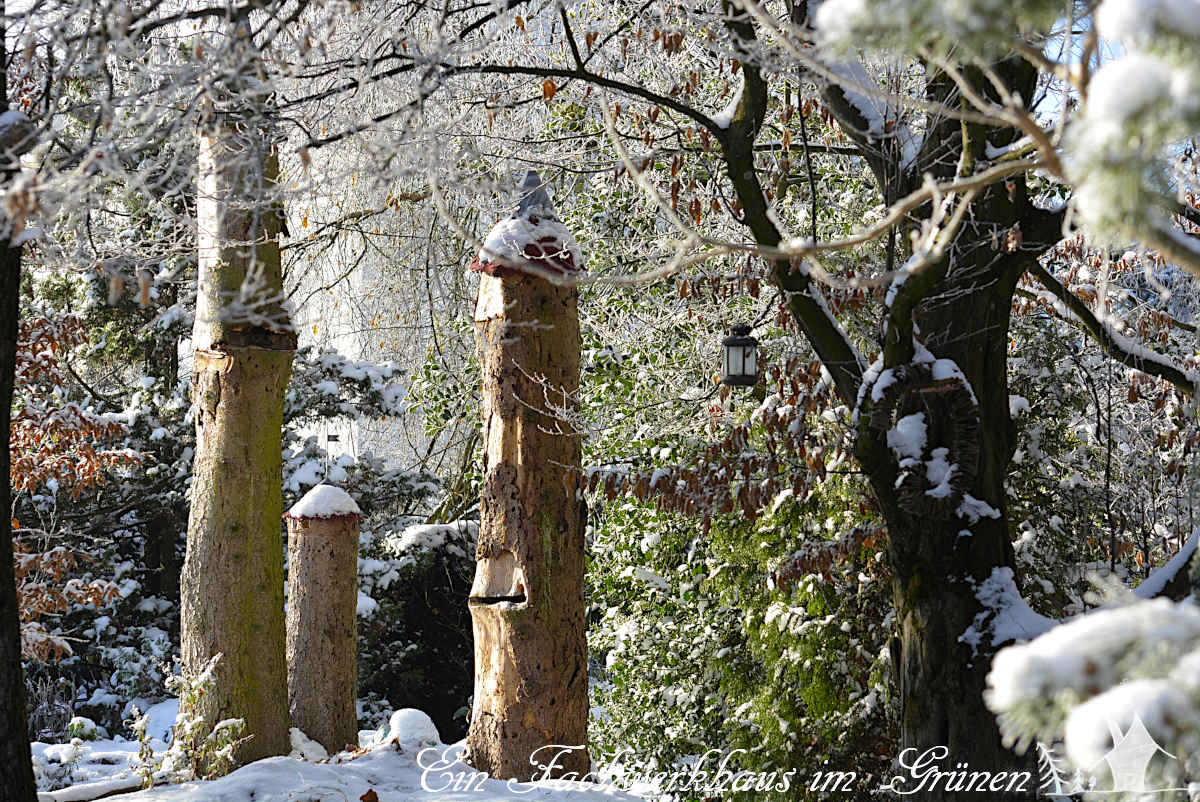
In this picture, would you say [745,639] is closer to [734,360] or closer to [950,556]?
[734,360]

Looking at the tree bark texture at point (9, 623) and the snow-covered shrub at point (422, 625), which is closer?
the tree bark texture at point (9, 623)

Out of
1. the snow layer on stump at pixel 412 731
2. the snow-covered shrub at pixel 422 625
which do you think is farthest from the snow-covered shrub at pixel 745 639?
the snow-covered shrub at pixel 422 625

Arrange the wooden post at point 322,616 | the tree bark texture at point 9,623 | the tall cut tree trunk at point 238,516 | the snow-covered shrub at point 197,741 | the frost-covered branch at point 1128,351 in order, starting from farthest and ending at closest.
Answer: the wooden post at point 322,616 < the tall cut tree trunk at point 238,516 < the snow-covered shrub at point 197,741 < the frost-covered branch at point 1128,351 < the tree bark texture at point 9,623

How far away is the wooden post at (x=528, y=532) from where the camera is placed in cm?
489

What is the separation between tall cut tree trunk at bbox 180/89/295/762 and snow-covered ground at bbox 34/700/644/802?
595 millimetres

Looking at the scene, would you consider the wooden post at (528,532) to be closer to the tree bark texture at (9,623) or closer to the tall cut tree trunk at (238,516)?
the tall cut tree trunk at (238,516)

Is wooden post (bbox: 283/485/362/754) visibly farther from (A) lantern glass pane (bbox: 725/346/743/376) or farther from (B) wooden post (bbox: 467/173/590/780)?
(A) lantern glass pane (bbox: 725/346/743/376)

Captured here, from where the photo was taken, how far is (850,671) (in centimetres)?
614

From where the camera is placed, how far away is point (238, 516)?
5.80 meters

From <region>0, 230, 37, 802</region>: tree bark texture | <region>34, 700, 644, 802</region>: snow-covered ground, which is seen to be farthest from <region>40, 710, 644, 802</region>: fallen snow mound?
<region>0, 230, 37, 802</region>: tree bark texture

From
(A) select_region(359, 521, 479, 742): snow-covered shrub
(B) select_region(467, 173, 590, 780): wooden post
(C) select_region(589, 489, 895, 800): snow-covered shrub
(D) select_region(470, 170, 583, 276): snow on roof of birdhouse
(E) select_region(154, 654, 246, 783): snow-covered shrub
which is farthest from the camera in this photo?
(A) select_region(359, 521, 479, 742): snow-covered shrub

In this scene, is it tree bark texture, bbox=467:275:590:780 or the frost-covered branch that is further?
tree bark texture, bbox=467:275:590:780

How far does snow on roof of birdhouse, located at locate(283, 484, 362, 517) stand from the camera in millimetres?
6953

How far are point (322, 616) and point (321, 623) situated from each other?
0.05 metres
